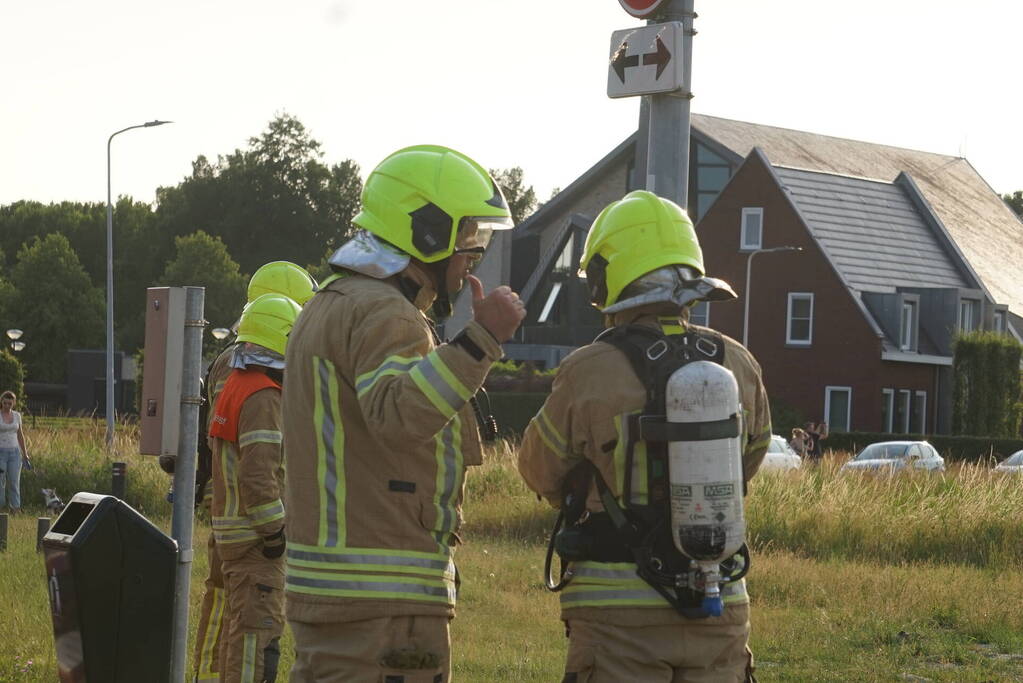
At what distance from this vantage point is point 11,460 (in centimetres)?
2069

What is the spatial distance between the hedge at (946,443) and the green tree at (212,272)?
41131 mm

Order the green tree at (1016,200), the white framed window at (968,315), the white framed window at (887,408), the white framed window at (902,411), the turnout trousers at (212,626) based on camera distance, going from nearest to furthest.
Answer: the turnout trousers at (212,626) → the white framed window at (887,408) → the white framed window at (902,411) → the white framed window at (968,315) → the green tree at (1016,200)

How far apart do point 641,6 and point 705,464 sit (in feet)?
12.4

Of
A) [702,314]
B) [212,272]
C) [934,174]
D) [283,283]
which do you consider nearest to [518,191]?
[212,272]

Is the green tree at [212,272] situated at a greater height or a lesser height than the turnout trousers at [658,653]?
greater

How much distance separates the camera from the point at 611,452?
415 centimetres

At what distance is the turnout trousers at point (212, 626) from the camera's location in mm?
6973

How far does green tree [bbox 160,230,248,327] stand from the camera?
74.6 meters

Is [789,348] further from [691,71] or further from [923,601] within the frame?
[691,71]

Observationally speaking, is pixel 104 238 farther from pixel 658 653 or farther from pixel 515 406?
pixel 658 653

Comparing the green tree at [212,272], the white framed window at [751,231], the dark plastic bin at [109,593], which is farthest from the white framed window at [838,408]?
the dark plastic bin at [109,593]

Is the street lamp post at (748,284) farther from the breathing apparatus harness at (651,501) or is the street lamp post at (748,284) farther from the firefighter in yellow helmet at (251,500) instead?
the breathing apparatus harness at (651,501)

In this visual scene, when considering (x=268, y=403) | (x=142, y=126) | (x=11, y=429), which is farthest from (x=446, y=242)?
(x=142, y=126)

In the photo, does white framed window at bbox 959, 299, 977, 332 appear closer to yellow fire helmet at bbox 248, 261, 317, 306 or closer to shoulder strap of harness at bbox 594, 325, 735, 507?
yellow fire helmet at bbox 248, 261, 317, 306
